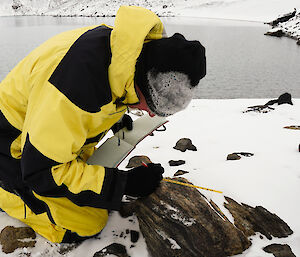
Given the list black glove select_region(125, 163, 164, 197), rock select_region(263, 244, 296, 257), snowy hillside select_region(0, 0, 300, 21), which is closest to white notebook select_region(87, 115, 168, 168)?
black glove select_region(125, 163, 164, 197)

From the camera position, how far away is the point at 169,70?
123 centimetres

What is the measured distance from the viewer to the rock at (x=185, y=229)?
147 centimetres

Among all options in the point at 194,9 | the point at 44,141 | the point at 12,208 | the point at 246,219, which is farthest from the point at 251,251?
the point at 194,9

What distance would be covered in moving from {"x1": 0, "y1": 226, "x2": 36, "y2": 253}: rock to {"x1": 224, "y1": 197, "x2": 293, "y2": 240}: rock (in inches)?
53.3

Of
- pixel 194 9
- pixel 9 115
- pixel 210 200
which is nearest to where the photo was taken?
pixel 9 115

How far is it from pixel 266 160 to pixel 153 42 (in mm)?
1641

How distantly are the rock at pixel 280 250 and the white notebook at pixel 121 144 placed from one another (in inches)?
42.3

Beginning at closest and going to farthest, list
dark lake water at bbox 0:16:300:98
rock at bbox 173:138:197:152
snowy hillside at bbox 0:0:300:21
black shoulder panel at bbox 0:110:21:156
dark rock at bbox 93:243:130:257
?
1. black shoulder panel at bbox 0:110:21:156
2. dark rock at bbox 93:243:130:257
3. rock at bbox 173:138:197:152
4. dark lake water at bbox 0:16:300:98
5. snowy hillside at bbox 0:0:300:21

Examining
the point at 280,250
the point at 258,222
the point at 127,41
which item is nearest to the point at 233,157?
the point at 258,222

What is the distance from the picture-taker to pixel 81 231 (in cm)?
159

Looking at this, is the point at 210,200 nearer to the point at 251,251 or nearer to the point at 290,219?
the point at 251,251

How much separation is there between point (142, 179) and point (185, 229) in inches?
15.6

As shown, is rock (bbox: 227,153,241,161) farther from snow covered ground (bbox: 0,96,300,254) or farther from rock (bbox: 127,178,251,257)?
rock (bbox: 127,178,251,257)

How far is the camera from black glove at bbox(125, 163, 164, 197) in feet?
4.71
